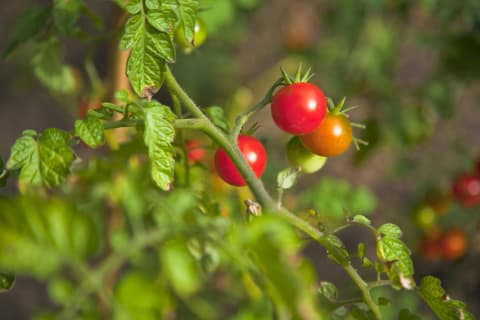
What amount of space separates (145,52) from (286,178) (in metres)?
0.24

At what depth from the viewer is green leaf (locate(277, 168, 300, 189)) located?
0.86 m

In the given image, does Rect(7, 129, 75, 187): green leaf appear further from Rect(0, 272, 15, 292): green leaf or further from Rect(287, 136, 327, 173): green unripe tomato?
Rect(287, 136, 327, 173): green unripe tomato

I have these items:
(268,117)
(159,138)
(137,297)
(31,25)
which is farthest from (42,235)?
(268,117)

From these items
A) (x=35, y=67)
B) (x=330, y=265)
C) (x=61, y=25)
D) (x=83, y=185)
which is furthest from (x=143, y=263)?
(x=330, y=265)

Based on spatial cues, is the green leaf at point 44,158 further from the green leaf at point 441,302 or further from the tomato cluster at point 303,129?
the green leaf at point 441,302

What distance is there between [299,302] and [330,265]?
179 centimetres

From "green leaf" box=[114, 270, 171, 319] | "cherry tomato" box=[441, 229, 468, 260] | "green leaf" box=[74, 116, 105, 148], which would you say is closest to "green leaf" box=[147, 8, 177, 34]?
"green leaf" box=[74, 116, 105, 148]

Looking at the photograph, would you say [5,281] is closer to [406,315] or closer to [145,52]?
[145,52]

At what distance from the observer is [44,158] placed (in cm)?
76

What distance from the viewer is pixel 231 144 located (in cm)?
80

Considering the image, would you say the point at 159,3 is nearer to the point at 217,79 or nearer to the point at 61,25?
the point at 61,25

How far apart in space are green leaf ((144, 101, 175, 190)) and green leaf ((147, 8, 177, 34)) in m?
0.09

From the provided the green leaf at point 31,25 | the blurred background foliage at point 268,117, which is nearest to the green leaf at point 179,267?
the blurred background foliage at point 268,117

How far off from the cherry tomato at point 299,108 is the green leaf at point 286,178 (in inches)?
2.0
